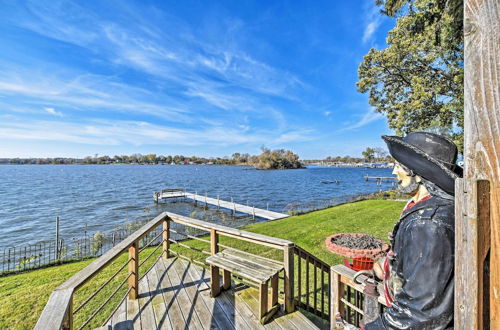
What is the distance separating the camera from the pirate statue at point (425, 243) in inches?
34.1

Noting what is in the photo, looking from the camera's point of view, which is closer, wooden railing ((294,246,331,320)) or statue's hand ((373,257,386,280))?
statue's hand ((373,257,386,280))

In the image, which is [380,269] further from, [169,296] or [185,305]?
[169,296]

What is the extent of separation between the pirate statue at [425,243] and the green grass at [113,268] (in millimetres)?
4842

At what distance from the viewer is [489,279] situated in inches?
28.4

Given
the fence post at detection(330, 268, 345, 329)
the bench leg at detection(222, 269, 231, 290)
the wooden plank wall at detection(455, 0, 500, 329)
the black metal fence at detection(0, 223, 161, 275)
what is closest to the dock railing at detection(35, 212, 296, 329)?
the bench leg at detection(222, 269, 231, 290)

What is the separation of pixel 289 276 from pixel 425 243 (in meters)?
2.27

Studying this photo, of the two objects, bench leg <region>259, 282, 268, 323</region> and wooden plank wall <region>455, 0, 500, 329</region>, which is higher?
wooden plank wall <region>455, 0, 500, 329</region>

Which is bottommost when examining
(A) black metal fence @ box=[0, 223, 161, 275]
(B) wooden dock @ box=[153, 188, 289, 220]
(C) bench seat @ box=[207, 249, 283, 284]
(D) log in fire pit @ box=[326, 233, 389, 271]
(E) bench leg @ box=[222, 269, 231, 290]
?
(A) black metal fence @ box=[0, 223, 161, 275]

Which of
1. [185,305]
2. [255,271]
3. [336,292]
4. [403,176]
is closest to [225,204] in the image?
[185,305]

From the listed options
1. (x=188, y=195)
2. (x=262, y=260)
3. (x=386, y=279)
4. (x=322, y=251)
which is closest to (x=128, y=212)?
(x=188, y=195)

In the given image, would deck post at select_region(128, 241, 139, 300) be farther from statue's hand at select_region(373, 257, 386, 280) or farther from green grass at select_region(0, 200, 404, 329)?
statue's hand at select_region(373, 257, 386, 280)

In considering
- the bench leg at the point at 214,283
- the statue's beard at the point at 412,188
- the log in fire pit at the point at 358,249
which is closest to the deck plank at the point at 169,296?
the bench leg at the point at 214,283

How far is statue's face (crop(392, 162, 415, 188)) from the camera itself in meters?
1.22

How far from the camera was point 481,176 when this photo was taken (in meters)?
0.73
